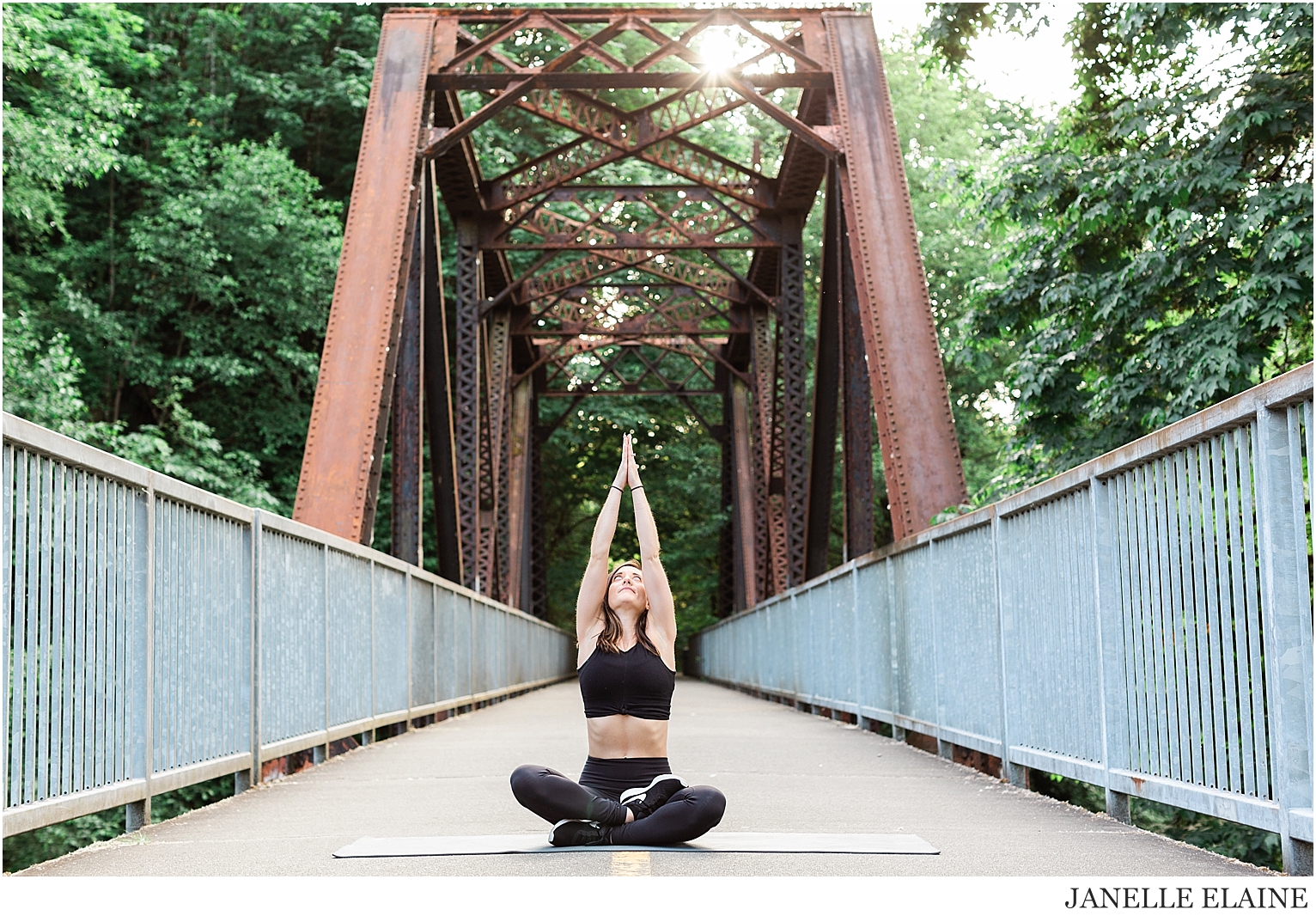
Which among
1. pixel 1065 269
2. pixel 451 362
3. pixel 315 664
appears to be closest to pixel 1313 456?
pixel 315 664

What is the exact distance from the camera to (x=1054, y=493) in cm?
629

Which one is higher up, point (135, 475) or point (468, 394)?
point (468, 394)

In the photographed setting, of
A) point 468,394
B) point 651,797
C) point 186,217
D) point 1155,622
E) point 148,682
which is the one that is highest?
point 186,217

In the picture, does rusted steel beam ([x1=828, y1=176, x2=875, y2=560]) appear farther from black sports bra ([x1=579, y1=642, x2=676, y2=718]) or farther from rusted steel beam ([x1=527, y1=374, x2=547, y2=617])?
rusted steel beam ([x1=527, y1=374, x2=547, y2=617])

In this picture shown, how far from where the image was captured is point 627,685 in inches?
200

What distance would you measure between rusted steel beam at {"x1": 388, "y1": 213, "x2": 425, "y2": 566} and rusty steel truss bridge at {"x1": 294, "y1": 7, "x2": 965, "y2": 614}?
0.11 feet

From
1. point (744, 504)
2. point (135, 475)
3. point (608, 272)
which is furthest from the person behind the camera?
point (744, 504)

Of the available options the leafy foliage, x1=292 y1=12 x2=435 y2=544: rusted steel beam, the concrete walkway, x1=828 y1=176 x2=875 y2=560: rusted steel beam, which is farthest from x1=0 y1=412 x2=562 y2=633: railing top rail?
the leafy foliage

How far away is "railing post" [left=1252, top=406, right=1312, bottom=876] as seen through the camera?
13.4 feet

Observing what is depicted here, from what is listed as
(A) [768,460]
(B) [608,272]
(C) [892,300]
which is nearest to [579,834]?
(C) [892,300]

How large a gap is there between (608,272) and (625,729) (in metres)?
21.0

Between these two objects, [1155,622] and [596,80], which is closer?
[1155,622]

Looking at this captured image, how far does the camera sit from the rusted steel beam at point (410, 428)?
14.8 meters

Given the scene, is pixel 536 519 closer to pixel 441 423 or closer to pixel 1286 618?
pixel 441 423
